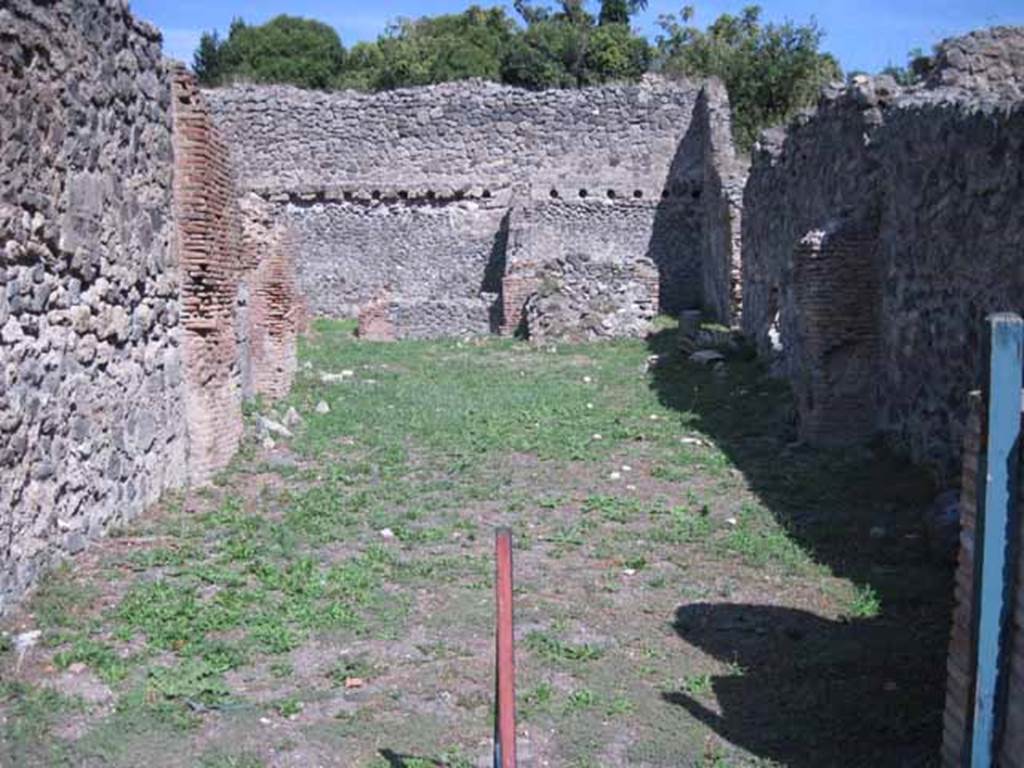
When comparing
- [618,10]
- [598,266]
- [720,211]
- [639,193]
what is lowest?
[598,266]

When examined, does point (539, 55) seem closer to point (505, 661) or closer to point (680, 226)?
point (680, 226)

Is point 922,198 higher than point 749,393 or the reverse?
higher

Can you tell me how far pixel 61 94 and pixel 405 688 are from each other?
12.6 ft

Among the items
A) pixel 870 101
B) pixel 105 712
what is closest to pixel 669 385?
pixel 870 101

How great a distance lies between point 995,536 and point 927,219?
536 centimetres

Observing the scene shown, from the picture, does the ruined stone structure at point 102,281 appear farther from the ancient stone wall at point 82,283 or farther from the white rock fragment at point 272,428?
the white rock fragment at point 272,428

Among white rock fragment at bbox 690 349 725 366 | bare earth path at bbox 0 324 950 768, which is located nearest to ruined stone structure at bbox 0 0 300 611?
bare earth path at bbox 0 324 950 768

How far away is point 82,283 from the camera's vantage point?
21.2 feet

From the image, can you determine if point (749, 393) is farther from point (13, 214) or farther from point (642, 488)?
point (13, 214)

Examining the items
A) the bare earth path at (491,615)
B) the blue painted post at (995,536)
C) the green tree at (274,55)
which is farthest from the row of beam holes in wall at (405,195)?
the green tree at (274,55)

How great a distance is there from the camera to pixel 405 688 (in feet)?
15.6

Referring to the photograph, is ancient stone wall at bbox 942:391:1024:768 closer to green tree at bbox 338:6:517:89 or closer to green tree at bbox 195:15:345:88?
green tree at bbox 338:6:517:89

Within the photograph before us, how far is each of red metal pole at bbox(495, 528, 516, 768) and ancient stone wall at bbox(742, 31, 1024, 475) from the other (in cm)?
316

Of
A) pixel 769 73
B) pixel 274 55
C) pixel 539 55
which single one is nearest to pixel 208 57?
pixel 274 55
